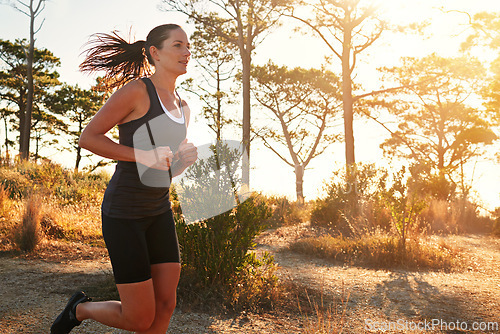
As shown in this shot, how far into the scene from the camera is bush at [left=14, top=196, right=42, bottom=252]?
6.60 m

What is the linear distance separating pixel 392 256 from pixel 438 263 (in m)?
0.71

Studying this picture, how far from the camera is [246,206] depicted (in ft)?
15.3

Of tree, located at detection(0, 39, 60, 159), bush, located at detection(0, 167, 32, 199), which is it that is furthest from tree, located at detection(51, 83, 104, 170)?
bush, located at detection(0, 167, 32, 199)

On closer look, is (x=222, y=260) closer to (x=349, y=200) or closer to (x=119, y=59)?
(x=119, y=59)

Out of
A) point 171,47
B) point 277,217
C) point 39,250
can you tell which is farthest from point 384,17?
point 171,47

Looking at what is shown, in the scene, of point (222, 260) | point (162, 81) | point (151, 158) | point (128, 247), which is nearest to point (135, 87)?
point (162, 81)

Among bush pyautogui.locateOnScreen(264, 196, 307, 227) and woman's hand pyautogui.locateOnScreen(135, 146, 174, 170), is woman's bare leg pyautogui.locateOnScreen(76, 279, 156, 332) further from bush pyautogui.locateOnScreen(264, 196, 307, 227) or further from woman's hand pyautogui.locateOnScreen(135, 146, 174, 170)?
bush pyautogui.locateOnScreen(264, 196, 307, 227)

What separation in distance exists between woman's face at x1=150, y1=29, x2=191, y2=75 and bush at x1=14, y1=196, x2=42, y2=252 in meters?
5.26

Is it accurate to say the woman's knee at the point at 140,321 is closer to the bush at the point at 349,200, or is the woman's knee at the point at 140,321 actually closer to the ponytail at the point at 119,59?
the ponytail at the point at 119,59

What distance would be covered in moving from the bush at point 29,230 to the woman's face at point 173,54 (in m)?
5.26

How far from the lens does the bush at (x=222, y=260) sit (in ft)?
14.0

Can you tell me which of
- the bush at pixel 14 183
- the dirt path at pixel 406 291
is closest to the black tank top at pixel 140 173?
the dirt path at pixel 406 291

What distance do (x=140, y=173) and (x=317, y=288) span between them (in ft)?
11.8

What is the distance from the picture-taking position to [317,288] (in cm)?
520
